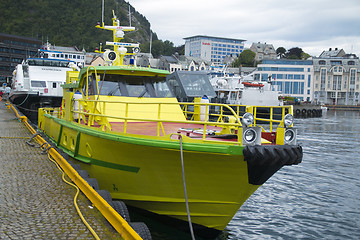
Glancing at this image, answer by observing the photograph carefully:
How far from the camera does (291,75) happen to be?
278 ft

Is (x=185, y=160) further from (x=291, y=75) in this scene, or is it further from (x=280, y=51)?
(x=280, y=51)

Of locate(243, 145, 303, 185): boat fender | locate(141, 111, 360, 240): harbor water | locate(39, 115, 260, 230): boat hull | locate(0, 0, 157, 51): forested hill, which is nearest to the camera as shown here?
locate(243, 145, 303, 185): boat fender

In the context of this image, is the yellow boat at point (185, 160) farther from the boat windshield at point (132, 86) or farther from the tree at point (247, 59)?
the tree at point (247, 59)

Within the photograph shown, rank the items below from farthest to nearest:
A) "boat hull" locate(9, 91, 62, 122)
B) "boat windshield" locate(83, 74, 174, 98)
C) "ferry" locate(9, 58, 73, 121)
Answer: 1. "ferry" locate(9, 58, 73, 121)
2. "boat hull" locate(9, 91, 62, 122)
3. "boat windshield" locate(83, 74, 174, 98)

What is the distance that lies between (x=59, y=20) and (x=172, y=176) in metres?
128

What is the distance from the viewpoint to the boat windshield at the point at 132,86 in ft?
29.1

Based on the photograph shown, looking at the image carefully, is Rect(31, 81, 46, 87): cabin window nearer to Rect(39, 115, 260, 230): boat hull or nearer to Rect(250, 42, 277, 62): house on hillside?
Rect(39, 115, 260, 230): boat hull

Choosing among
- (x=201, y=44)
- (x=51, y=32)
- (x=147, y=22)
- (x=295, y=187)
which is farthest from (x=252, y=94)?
(x=147, y=22)

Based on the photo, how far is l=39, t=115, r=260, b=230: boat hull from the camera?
5.70 meters

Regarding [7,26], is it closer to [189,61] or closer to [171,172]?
[189,61]

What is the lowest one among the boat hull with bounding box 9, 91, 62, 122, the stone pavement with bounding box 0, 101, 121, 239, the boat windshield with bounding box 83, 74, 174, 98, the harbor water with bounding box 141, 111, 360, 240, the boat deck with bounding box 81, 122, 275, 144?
the harbor water with bounding box 141, 111, 360, 240

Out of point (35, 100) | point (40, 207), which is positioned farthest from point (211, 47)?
point (40, 207)

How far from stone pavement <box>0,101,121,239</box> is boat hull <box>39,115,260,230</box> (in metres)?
1.05

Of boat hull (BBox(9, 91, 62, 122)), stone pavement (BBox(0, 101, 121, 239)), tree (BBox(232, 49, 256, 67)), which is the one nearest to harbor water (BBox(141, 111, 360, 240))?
stone pavement (BBox(0, 101, 121, 239))
